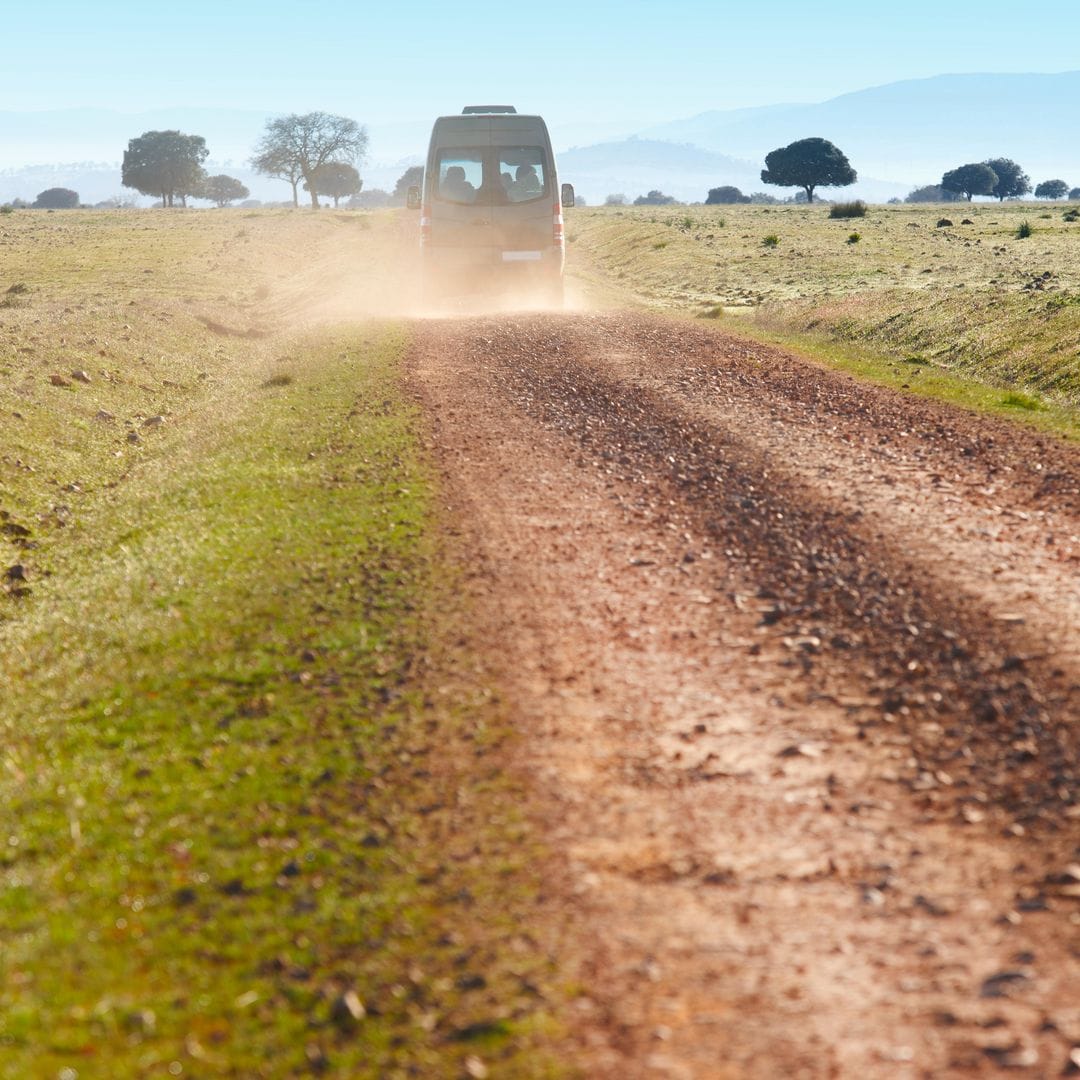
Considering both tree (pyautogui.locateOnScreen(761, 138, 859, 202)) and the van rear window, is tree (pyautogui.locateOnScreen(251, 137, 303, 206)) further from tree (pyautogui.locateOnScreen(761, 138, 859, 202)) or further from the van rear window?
the van rear window

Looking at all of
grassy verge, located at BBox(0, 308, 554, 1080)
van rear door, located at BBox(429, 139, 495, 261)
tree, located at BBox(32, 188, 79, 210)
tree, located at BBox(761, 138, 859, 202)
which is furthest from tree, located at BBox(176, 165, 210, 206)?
grassy verge, located at BBox(0, 308, 554, 1080)

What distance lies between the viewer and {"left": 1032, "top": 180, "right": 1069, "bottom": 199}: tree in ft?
617

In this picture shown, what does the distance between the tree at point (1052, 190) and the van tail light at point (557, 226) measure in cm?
18852

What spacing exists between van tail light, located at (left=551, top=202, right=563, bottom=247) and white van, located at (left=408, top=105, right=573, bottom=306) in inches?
0.9

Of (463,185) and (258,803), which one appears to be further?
(463,185)

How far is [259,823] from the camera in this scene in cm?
494

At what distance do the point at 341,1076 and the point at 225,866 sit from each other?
1.39 meters

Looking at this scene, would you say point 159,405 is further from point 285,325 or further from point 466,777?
point 466,777

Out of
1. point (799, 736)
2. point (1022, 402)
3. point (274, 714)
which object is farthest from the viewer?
point (1022, 402)

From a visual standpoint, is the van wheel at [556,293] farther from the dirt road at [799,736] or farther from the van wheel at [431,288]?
the dirt road at [799,736]

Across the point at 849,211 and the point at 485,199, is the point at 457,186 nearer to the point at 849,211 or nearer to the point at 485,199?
the point at 485,199

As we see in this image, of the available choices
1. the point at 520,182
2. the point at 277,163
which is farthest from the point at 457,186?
the point at 277,163

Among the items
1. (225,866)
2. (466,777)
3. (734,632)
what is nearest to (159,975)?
(225,866)

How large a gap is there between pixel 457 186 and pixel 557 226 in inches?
87.5
